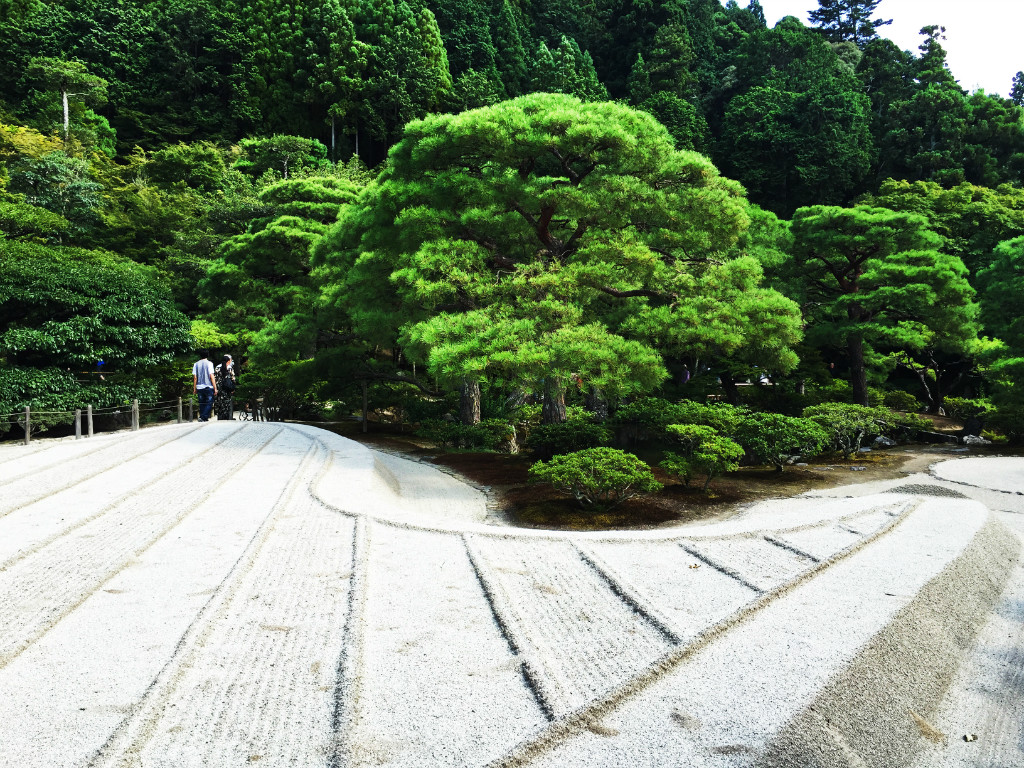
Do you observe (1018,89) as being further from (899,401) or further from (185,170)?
(185,170)

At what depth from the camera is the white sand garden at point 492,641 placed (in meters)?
2.12

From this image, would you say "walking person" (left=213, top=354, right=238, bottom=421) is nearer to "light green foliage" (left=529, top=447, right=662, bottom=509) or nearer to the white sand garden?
the white sand garden

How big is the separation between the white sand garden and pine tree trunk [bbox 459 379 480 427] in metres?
7.06

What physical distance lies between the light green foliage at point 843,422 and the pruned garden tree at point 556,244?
254 centimetres

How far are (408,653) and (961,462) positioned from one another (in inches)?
447

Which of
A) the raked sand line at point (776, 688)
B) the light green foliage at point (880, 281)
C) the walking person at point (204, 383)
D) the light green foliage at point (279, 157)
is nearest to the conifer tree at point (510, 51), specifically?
the light green foliage at point (279, 157)

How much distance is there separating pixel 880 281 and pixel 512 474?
11041 millimetres

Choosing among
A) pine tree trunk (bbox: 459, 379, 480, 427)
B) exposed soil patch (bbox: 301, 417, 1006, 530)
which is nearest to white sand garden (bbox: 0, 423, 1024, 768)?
exposed soil patch (bbox: 301, 417, 1006, 530)

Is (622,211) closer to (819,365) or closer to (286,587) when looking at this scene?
(286,587)

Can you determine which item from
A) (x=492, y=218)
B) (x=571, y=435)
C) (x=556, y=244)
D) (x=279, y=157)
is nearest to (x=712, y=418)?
(x=571, y=435)

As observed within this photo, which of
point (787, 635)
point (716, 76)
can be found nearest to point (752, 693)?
point (787, 635)

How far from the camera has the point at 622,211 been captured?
9.06m

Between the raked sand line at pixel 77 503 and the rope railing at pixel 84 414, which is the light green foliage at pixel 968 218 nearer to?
the raked sand line at pixel 77 503

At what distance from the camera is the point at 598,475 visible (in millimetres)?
6531
